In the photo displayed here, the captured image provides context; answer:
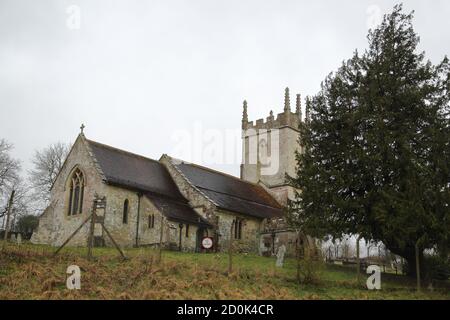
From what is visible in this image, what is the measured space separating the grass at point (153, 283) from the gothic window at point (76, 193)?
13.3 m

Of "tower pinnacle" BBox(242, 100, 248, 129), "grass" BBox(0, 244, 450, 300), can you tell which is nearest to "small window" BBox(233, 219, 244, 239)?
"grass" BBox(0, 244, 450, 300)

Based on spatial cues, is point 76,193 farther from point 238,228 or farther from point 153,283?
point 153,283

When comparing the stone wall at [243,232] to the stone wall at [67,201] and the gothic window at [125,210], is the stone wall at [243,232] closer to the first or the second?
the gothic window at [125,210]

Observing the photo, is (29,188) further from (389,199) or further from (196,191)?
(389,199)

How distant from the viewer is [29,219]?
166 feet

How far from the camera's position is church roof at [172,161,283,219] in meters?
38.5

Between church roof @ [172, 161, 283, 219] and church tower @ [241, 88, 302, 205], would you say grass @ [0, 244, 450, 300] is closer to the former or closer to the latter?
church roof @ [172, 161, 283, 219]

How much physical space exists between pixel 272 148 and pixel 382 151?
2852 cm

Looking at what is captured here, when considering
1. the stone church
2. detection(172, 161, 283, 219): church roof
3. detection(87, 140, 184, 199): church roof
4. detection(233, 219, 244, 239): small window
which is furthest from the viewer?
detection(172, 161, 283, 219): church roof

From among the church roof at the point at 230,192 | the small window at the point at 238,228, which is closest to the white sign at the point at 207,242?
the church roof at the point at 230,192

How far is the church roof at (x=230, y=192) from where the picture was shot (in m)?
38.5

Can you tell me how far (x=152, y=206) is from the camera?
34.0m

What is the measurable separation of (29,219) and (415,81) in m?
38.5

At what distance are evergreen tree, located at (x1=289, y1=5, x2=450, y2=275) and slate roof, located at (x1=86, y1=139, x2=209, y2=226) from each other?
9.49m
